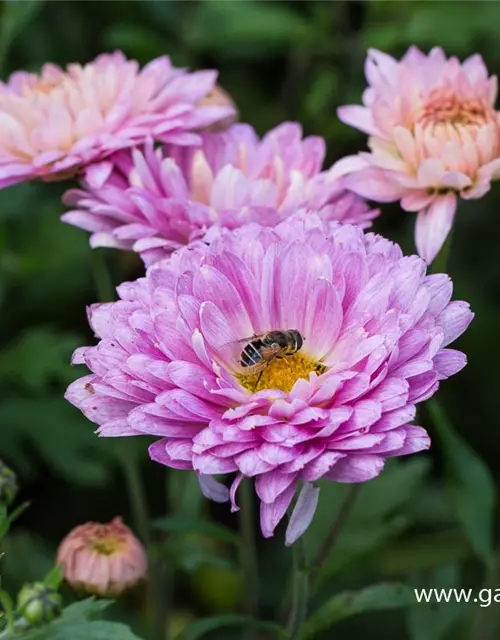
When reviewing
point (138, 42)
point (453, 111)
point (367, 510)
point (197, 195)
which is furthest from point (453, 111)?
point (138, 42)

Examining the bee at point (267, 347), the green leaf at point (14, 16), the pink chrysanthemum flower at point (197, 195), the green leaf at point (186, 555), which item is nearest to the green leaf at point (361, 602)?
the green leaf at point (186, 555)

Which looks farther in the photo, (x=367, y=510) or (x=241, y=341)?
(x=367, y=510)

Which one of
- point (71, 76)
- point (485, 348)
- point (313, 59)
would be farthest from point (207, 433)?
point (313, 59)

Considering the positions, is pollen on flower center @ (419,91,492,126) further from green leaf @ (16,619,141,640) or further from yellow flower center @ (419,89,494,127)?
green leaf @ (16,619,141,640)

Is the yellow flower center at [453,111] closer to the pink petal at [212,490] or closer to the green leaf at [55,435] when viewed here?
the pink petal at [212,490]

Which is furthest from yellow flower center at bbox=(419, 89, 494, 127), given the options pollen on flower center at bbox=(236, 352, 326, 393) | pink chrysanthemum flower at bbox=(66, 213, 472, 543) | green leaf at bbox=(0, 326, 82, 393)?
green leaf at bbox=(0, 326, 82, 393)

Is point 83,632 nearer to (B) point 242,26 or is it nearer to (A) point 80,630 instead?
(A) point 80,630

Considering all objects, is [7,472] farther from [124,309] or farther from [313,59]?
[313,59]
